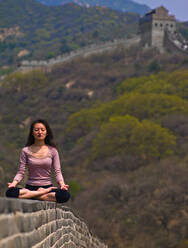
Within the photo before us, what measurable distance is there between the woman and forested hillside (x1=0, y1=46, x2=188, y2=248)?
22085 mm

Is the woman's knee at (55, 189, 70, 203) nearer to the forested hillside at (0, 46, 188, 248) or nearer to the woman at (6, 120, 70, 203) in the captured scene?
the woman at (6, 120, 70, 203)

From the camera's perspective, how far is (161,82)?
64125 mm

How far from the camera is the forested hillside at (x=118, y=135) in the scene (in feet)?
111

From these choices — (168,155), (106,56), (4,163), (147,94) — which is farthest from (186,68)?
(4,163)

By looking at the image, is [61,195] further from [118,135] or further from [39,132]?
[118,135]

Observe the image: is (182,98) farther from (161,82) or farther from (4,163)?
(4,163)

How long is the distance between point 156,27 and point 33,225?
75678 mm

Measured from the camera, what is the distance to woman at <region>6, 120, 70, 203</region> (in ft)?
22.6

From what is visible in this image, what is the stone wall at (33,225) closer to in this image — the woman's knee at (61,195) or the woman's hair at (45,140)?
the woman's knee at (61,195)

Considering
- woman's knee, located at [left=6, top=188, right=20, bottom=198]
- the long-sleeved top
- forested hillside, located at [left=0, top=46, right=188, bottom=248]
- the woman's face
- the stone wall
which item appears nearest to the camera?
the stone wall

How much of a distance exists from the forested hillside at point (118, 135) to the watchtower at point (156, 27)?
5.99 feet

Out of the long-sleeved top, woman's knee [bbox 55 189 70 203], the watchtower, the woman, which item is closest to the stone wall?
woman's knee [bbox 55 189 70 203]

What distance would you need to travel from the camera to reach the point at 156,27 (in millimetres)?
77688

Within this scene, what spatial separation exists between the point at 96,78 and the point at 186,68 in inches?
624
